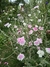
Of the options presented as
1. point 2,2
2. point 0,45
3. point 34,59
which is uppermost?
point 34,59

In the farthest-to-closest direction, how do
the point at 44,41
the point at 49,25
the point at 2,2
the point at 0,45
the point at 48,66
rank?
1. the point at 2,2
2. the point at 0,45
3. the point at 49,25
4. the point at 44,41
5. the point at 48,66

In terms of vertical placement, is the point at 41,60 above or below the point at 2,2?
above

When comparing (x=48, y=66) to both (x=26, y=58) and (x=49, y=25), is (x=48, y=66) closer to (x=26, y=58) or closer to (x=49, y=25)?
(x=26, y=58)

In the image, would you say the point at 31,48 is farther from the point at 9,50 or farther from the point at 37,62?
the point at 9,50

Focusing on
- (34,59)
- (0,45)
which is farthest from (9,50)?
(34,59)

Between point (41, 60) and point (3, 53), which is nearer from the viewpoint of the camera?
point (41, 60)

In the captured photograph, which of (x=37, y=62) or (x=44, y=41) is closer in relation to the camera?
(x=37, y=62)

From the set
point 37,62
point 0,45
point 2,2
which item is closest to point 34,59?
point 37,62

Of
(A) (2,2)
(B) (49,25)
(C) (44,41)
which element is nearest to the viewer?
(C) (44,41)

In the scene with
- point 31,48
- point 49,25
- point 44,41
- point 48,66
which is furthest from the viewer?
point 49,25
